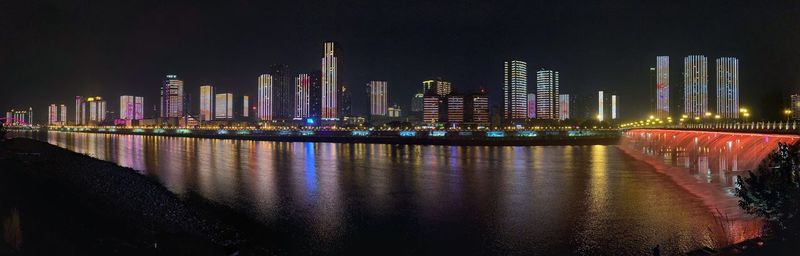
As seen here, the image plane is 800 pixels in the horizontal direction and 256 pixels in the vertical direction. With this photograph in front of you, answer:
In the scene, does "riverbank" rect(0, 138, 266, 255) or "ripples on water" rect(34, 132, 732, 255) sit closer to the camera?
"riverbank" rect(0, 138, 266, 255)

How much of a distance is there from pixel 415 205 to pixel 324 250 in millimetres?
7363

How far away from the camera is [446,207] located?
19.8 m

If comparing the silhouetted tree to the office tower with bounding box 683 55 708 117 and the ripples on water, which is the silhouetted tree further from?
the office tower with bounding box 683 55 708 117

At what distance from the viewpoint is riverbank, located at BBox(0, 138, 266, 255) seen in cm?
991

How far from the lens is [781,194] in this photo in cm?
1268

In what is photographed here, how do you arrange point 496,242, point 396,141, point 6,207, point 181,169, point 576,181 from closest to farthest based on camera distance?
point 6,207, point 496,242, point 576,181, point 181,169, point 396,141

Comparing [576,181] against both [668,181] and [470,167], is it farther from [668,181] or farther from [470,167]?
[470,167]

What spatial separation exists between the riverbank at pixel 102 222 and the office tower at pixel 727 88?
5588 inches

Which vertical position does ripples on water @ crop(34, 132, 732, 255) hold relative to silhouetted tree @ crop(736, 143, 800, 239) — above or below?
below

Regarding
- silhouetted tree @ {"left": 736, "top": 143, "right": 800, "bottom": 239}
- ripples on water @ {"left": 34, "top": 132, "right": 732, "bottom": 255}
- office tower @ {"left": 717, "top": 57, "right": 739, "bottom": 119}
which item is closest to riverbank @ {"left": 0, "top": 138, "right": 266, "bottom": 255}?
ripples on water @ {"left": 34, "top": 132, "right": 732, "bottom": 255}

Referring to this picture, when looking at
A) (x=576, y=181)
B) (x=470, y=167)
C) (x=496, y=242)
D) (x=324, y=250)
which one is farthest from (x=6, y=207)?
(x=470, y=167)

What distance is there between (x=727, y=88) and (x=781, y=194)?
140 meters

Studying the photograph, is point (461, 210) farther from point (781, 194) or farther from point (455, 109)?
point (455, 109)

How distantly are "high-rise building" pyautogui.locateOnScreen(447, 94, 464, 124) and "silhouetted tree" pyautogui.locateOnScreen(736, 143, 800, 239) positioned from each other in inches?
7071
